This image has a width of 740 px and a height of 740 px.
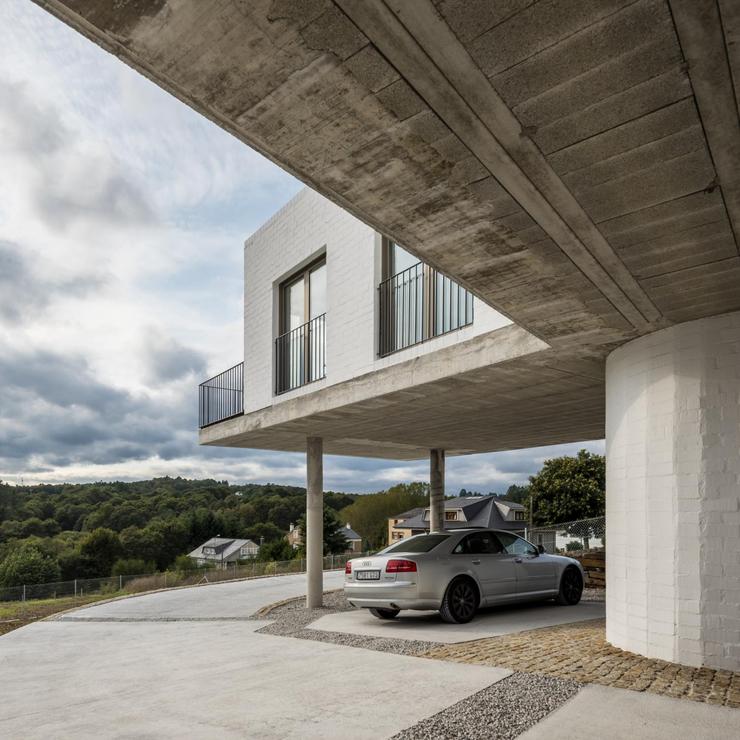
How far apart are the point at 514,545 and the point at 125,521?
67.2 meters

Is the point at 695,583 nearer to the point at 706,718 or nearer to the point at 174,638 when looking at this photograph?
the point at 706,718

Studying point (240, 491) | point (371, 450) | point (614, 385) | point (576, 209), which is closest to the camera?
point (576, 209)

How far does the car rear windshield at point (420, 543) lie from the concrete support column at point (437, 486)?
6447 mm

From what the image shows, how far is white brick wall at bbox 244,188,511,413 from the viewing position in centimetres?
1140

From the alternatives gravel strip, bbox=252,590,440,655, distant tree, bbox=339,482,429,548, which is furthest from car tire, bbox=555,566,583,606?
distant tree, bbox=339,482,429,548

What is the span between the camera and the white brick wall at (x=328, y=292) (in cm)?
1140

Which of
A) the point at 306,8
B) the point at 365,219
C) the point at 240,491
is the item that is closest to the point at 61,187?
the point at 365,219

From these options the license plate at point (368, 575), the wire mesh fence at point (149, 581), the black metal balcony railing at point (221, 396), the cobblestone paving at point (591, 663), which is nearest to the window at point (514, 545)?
the license plate at point (368, 575)

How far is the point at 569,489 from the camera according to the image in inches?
1229

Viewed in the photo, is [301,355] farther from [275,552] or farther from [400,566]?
[275,552]

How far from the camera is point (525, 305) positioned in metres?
6.70

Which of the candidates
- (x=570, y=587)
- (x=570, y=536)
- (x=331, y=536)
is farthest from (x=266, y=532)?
(x=570, y=587)

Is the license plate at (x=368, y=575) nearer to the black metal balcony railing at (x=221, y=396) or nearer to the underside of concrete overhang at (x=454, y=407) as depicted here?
the underside of concrete overhang at (x=454, y=407)

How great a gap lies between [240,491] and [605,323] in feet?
305
